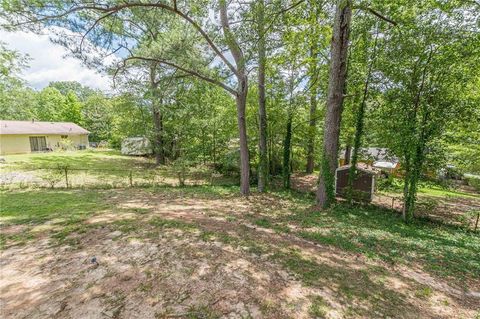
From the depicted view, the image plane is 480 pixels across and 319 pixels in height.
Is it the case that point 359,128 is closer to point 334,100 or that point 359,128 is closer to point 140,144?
point 334,100

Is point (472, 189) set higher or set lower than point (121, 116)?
lower

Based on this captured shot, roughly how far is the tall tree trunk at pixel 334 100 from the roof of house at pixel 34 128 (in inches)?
1056

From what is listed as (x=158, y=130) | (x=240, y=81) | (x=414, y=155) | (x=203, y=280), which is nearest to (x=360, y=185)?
(x=414, y=155)

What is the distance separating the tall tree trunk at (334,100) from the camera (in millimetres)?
6484

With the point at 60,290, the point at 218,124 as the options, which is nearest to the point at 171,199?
the point at 60,290

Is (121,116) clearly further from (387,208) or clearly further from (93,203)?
(387,208)

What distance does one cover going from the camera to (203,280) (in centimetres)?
294

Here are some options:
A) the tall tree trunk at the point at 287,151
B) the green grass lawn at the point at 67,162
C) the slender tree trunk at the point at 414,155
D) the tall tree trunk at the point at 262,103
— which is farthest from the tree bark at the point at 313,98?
the green grass lawn at the point at 67,162

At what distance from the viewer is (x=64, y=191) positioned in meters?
8.39

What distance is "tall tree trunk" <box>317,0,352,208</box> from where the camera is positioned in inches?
255

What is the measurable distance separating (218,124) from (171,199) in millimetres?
6142

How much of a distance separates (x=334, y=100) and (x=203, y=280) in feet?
19.9

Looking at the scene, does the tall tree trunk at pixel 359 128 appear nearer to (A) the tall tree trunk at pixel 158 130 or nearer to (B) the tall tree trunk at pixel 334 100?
(B) the tall tree trunk at pixel 334 100

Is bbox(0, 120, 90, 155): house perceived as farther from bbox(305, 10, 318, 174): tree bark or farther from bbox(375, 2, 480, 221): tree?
bbox(375, 2, 480, 221): tree
